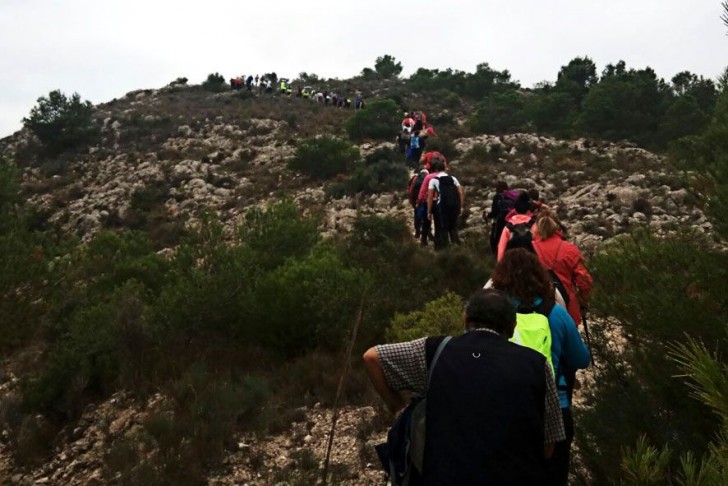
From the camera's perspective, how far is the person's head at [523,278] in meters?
2.63

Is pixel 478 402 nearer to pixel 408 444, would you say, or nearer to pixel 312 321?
pixel 408 444

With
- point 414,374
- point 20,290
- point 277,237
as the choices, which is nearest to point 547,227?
point 414,374

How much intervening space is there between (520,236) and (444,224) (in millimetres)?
3930

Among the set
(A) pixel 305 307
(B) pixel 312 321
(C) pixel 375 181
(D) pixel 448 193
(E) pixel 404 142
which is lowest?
(B) pixel 312 321

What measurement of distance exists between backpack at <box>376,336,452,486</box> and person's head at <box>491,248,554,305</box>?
75 centimetres

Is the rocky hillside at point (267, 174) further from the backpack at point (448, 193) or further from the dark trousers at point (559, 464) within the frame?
the dark trousers at point (559, 464)

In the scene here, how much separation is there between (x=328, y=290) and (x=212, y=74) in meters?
47.1

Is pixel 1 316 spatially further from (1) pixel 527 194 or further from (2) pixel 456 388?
(2) pixel 456 388

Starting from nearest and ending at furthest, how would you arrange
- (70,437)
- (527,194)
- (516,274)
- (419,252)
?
(516,274), (527,194), (70,437), (419,252)

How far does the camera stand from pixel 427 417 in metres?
1.95

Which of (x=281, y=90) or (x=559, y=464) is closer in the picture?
(x=559, y=464)

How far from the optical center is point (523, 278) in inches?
104

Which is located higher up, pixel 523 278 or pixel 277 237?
pixel 523 278

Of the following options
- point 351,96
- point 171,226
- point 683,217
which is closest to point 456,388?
point 683,217
